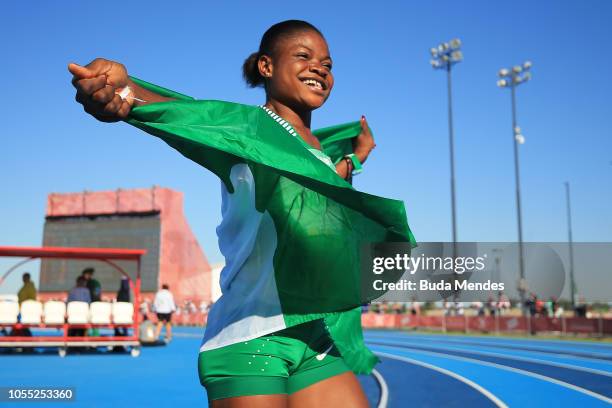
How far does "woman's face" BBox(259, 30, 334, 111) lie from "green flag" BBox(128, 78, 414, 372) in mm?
178

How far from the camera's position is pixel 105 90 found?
147cm

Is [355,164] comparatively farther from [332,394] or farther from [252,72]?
[332,394]

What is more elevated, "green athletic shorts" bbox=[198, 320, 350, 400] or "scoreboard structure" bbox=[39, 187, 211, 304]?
"scoreboard structure" bbox=[39, 187, 211, 304]

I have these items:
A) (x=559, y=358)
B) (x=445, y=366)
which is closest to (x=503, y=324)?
(x=559, y=358)

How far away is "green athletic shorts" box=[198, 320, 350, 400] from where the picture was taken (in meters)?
1.74

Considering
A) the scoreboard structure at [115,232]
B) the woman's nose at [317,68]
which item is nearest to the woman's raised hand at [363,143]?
the woman's nose at [317,68]

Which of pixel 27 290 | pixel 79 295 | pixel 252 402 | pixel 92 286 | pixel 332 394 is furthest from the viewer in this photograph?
pixel 92 286

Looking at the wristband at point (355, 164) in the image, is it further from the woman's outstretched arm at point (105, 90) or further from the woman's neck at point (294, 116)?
the woman's outstretched arm at point (105, 90)

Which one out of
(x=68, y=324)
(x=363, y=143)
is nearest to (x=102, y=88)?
(x=363, y=143)

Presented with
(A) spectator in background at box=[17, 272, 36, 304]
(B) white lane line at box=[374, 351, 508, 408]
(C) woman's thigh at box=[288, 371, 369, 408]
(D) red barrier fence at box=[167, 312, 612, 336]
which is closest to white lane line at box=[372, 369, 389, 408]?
(B) white lane line at box=[374, 351, 508, 408]

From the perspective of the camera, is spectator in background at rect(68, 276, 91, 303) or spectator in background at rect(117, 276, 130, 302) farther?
spectator in background at rect(117, 276, 130, 302)

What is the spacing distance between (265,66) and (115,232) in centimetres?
4650

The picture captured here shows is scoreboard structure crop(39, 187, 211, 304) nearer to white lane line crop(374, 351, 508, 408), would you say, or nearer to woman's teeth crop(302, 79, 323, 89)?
white lane line crop(374, 351, 508, 408)

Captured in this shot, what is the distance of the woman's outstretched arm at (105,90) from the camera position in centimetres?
144
